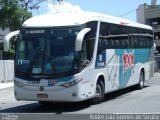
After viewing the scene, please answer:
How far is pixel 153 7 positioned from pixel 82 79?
81616mm

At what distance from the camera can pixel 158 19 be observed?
96.0 m

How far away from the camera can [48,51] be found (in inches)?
604

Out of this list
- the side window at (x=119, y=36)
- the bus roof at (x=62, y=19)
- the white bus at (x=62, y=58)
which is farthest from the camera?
the side window at (x=119, y=36)

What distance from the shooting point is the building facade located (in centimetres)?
9394

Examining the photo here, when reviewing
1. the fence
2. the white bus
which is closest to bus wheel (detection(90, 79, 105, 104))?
the white bus

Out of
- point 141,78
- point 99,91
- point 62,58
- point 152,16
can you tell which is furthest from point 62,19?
point 152,16

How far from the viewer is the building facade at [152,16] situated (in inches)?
3698

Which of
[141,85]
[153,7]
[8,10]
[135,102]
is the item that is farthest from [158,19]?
[135,102]

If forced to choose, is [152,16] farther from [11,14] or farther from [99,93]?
[99,93]

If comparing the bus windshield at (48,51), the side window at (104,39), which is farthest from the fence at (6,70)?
the bus windshield at (48,51)

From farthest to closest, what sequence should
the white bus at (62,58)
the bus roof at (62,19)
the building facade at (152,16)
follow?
1. the building facade at (152,16)
2. the bus roof at (62,19)
3. the white bus at (62,58)

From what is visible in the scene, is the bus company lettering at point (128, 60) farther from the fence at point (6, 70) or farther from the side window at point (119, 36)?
the fence at point (6, 70)

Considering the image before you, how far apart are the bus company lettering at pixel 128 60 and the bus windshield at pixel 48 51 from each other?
5287 mm

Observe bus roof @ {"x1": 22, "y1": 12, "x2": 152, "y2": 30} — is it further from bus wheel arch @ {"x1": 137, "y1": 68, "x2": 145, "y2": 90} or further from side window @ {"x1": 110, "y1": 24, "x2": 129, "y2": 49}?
bus wheel arch @ {"x1": 137, "y1": 68, "x2": 145, "y2": 90}
